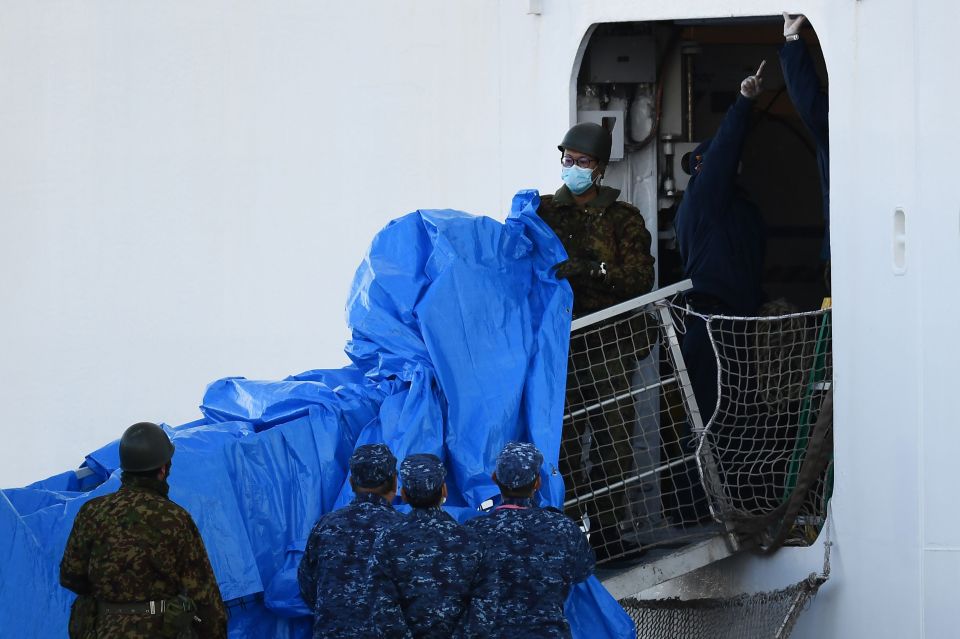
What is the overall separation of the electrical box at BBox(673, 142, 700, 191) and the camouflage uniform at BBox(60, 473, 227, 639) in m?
2.63

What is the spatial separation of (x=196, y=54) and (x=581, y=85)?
1526 mm

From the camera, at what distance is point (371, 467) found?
11.9 ft

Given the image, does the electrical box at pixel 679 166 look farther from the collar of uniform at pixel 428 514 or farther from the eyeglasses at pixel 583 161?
the collar of uniform at pixel 428 514

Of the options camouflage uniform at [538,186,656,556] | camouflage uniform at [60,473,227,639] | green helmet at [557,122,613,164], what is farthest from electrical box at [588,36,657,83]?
camouflage uniform at [60,473,227,639]

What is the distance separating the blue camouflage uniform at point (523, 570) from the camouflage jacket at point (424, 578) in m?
0.03

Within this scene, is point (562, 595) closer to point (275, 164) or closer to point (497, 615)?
point (497, 615)

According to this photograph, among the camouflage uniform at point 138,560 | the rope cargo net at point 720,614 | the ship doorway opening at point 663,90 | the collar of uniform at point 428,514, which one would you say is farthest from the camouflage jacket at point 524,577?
the ship doorway opening at point 663,90

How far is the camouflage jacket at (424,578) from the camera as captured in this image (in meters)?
3.48

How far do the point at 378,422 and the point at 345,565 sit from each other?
2.39 feet

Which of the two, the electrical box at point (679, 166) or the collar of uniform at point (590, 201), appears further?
the electrical box at point (679, 166)

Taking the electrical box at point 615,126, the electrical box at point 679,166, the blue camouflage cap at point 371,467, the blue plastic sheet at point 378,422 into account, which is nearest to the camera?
the blue camouflage cap at point 371,467

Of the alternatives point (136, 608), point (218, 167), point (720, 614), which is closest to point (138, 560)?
point (136, 608)

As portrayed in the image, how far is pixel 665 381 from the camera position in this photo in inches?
181

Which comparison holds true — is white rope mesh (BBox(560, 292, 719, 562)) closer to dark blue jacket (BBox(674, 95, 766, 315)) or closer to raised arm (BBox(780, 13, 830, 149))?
dark blue jacket (BBox(674, 95, 766, 315))
